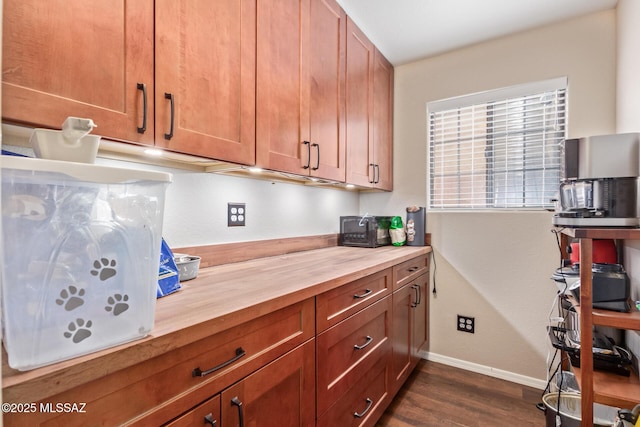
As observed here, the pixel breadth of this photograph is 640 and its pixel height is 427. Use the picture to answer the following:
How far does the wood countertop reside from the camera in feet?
1.62

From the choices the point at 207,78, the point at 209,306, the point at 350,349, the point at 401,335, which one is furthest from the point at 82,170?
the point at 401,335

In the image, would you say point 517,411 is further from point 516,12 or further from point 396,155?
point 516,12

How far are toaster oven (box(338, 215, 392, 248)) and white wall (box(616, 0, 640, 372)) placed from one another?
1.37 metres

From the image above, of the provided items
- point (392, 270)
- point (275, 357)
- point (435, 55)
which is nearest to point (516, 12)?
point (435, 55)

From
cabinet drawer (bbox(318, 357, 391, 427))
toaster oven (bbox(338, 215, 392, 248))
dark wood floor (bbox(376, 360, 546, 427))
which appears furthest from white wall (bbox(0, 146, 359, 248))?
dark wood floor (bbox(376, 360, 546, 427))

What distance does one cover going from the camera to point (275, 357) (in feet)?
A: 3.09

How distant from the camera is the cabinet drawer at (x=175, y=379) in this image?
1.80 ft

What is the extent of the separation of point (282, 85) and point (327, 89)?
41cm

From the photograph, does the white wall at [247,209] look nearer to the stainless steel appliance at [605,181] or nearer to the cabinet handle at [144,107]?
the cabinet handle at [144,107]

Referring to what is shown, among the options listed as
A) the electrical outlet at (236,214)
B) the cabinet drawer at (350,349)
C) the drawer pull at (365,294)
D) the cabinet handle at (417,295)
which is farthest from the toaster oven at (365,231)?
the electrical outlet at (236,214)

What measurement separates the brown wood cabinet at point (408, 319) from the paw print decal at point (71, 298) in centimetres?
156

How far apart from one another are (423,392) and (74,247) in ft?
7.16

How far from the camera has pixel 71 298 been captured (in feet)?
1.73

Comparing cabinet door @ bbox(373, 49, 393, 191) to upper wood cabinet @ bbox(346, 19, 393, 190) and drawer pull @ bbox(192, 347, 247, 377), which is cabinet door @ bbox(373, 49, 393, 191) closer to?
upper wood cabinet @ bbox(346, 19, 393, 190)
